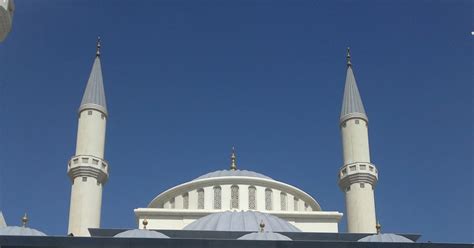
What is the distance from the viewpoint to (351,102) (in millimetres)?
32062

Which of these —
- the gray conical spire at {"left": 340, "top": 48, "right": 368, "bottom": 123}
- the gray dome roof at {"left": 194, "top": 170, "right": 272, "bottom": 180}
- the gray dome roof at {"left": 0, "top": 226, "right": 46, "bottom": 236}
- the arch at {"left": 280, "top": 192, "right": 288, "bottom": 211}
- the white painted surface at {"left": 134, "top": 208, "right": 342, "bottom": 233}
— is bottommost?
the gray dome roof at {"left": 0, "top": 226, "right": 46, "bottom": 236}

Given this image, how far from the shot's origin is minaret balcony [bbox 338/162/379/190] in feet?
98.2

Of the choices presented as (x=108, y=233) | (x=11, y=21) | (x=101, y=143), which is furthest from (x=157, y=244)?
(x=101, y=143)

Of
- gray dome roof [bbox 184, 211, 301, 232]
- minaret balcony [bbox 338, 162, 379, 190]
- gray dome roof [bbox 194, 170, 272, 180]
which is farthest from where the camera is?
gray dome roof [bbox 194, 170, 272, 180]

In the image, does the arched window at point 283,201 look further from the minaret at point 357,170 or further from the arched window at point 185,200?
the arched window at point 185,200

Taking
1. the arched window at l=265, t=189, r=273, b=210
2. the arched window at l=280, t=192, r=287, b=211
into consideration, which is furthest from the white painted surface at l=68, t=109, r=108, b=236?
the arched window at l=280, t=192, r=287, b=211

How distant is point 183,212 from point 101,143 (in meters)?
3.73

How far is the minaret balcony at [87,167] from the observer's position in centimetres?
2908

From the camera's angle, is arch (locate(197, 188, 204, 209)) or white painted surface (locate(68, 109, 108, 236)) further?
arch (locate(197, 188, 204, 209))

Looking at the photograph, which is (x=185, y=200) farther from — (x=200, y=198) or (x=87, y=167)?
(x=87, y=167)

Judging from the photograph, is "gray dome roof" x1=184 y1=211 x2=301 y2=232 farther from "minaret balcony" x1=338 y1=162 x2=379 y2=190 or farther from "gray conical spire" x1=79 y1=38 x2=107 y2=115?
"gray conical spire" x1=79 y1=38 x2=107 y2=115

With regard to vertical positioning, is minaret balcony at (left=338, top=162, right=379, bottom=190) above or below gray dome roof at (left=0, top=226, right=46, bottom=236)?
above

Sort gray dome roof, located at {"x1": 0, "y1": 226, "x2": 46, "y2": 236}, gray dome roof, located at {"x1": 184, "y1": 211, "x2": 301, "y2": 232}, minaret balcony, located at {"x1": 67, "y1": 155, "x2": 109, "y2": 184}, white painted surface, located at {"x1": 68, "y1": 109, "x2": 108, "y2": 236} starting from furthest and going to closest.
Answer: minaret balcony, located at {"x1": 67, "y1": 155, "x2": 109, "y2": 184} < white painted surface, located at {"x1": 68, "y1": 109, "x2": 108, "y2": 236} < gray dome roof, located at {"x1": 184, "y1": 211, "x2": 301, "y2": 232} < gray dome roof, located at {"x1": 0, "y1": 226, "x2": 46, "y2": 236}

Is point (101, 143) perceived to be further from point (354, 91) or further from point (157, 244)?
point (157, 244)
